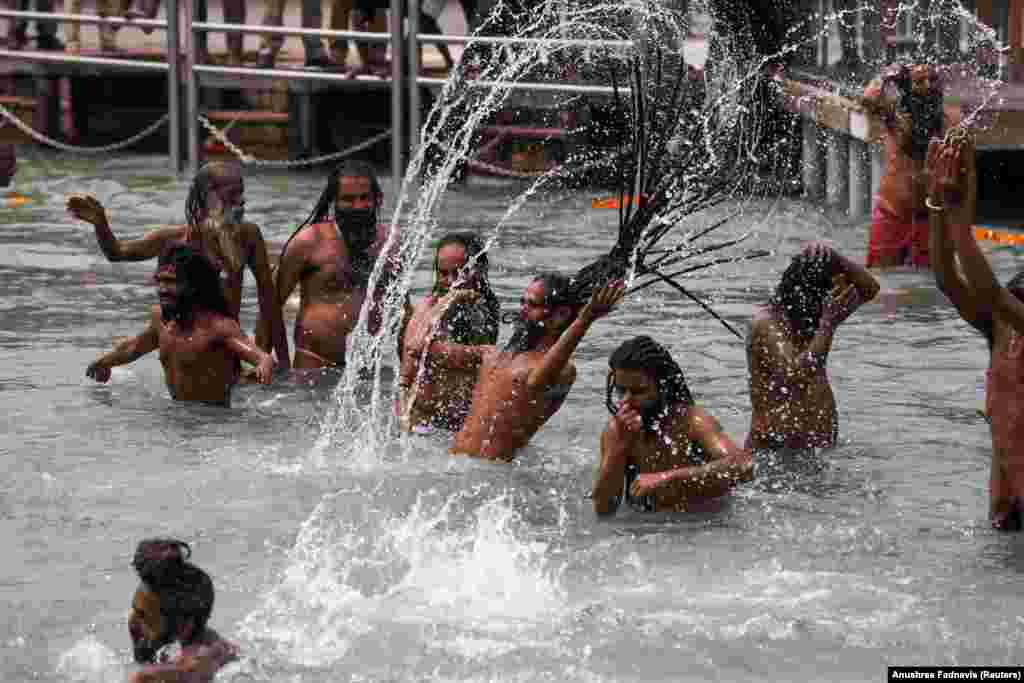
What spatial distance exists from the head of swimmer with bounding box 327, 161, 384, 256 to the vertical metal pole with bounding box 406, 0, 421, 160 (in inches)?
277

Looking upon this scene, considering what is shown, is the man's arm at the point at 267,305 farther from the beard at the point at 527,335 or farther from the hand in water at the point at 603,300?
the hand in water at the point at 603,300

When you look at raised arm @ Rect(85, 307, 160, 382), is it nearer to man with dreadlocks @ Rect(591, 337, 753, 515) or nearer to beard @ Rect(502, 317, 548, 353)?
beard @ Rect(502, 317, 548, 353)

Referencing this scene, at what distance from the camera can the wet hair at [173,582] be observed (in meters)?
5.79

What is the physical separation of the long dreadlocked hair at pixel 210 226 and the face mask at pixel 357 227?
1.60 ft

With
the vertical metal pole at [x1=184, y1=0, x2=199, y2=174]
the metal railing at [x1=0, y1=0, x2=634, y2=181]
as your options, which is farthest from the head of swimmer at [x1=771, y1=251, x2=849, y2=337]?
the vertical metal pole at [x1=184, y1=0, x2=199, y2=174]

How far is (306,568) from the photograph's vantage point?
7316 millimetres

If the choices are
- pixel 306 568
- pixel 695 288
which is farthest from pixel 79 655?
pixel 695 288

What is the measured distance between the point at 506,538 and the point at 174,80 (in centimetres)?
1209

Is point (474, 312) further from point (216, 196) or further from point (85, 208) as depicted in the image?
point (85, 208)

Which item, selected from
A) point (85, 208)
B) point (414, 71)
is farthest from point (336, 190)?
point (414, 71)

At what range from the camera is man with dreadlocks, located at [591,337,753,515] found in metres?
7.75

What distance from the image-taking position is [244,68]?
62.5ft

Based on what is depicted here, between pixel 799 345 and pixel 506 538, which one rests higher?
pixel 799 345

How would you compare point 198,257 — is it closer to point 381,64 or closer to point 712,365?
point 712,365
